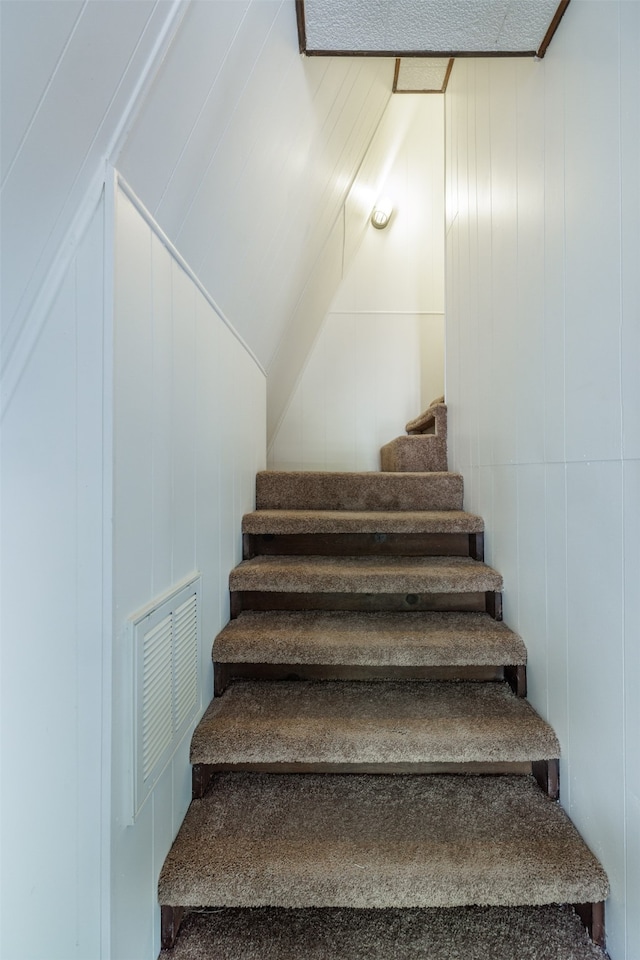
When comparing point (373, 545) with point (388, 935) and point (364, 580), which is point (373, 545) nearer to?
point (364, 580)

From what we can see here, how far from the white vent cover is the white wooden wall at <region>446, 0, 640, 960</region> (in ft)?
3.18

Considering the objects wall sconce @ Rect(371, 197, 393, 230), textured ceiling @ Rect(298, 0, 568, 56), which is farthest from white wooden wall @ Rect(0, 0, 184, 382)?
wall sconce @ Rect(371, 197, 393, 230)

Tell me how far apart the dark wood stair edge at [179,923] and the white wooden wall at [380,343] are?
2699 millimetres

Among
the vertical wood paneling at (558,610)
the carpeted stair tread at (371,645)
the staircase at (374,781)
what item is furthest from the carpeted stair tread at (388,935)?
the carpeted stair tread at (371,645)

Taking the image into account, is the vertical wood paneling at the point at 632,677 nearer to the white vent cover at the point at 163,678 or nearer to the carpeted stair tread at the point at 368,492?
the white vent cover at the point at 163,678

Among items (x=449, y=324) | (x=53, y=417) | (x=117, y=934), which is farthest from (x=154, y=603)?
(x=449, y=324)

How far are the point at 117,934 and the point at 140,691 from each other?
0.40m

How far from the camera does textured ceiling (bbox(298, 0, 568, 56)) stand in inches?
47.8

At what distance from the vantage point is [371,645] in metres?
1.40

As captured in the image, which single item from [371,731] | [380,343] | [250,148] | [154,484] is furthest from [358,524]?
[380,343]

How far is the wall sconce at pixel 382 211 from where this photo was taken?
11.0ft

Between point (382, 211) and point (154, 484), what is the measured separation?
3196 mm

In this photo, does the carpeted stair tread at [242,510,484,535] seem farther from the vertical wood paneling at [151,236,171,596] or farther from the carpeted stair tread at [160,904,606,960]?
the carpeted stair tread at [160,904,606,960]

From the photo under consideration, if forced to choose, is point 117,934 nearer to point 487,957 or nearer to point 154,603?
point 154,603
